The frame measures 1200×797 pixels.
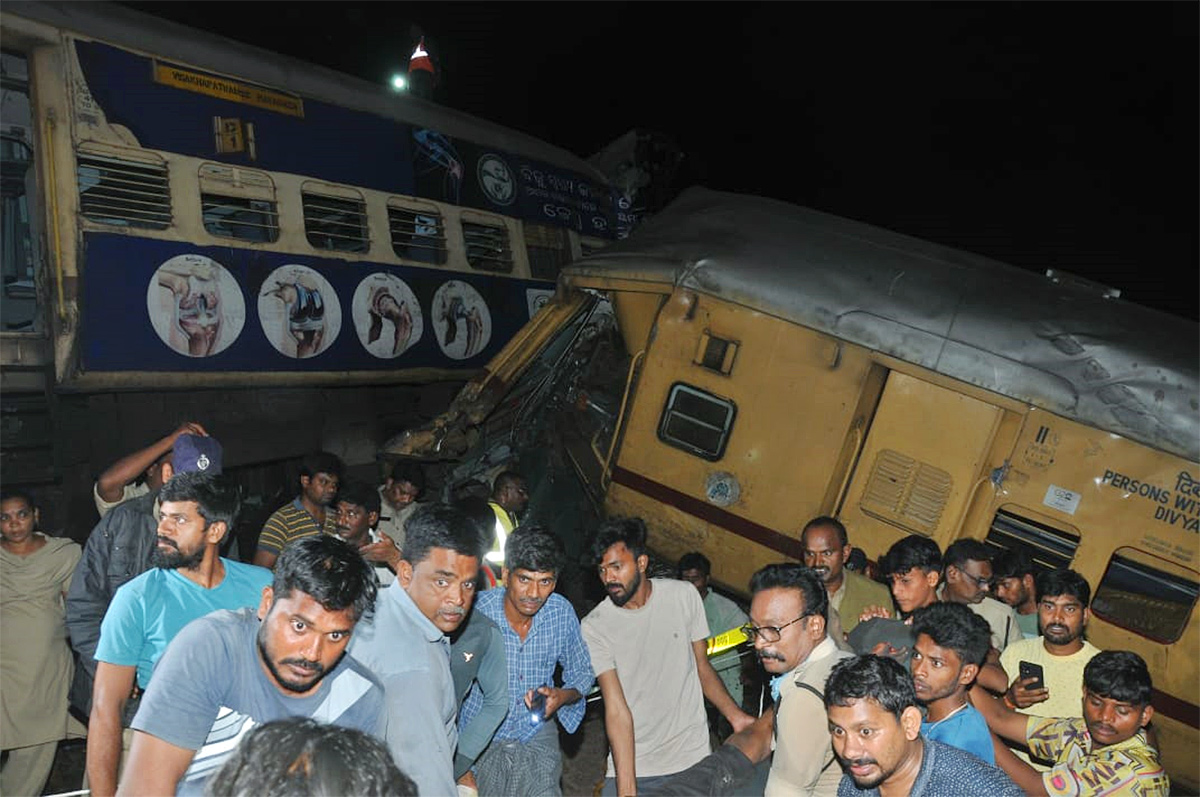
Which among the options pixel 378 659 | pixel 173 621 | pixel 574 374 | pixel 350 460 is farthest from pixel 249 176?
pixel 378 659

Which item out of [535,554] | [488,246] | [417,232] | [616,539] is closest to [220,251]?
[417,232]

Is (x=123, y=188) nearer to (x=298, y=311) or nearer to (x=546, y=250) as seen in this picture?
(x=298, y=311)

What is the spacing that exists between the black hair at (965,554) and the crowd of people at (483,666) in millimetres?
14

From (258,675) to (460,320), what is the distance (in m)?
7.88

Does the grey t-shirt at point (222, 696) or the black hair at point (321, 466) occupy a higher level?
the grey t-shirt at point (222, 696)

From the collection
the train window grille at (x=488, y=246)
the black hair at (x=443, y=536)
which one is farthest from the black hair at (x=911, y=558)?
the train window grille at (x=488, y=246)

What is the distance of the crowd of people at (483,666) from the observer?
250cm

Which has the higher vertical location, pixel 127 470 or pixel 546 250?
pixel 546 250

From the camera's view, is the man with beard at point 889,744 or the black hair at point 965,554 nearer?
the man with beard at point 889,744

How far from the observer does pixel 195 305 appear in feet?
24.6

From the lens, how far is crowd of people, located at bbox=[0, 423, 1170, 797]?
A: 98.5 inches

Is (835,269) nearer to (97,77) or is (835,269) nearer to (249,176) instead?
(249,176)

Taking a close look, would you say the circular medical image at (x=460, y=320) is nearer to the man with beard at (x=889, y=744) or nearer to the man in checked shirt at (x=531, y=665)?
the man in checked shirt at (x=531, y=665)

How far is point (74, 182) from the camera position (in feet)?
22.2
